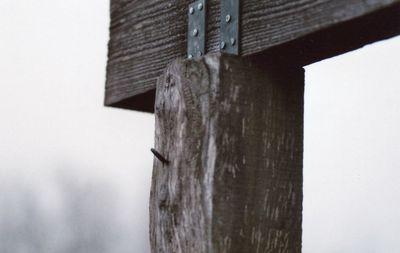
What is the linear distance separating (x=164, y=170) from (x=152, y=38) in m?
Result: 0.43

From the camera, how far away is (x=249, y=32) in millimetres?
1735

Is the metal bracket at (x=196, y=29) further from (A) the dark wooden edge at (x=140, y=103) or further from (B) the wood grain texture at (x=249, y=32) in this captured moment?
(A) the dark wooden edge at (x=140, y=103)

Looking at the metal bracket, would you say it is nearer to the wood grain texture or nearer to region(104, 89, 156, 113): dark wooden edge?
the wood grain texture

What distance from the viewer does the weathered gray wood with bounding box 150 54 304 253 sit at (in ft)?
5.53

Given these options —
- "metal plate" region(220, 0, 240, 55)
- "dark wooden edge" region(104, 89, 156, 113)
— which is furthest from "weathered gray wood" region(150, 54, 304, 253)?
"dark wooden edge" region(104, 89, 156, 113)

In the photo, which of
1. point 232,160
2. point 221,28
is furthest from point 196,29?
point 232,160

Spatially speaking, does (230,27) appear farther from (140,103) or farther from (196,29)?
(140,103)

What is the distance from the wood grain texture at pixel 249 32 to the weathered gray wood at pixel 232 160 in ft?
0.27

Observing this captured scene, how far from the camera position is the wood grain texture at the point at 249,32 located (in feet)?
4.98

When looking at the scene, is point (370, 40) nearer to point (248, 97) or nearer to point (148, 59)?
point (248, 97)

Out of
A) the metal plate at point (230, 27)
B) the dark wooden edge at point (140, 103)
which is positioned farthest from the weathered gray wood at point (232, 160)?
the dark wooden edge at point (140, 103)

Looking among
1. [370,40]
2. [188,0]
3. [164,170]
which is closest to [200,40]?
[188,0]

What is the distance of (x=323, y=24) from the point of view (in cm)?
154

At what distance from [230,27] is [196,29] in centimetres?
15
